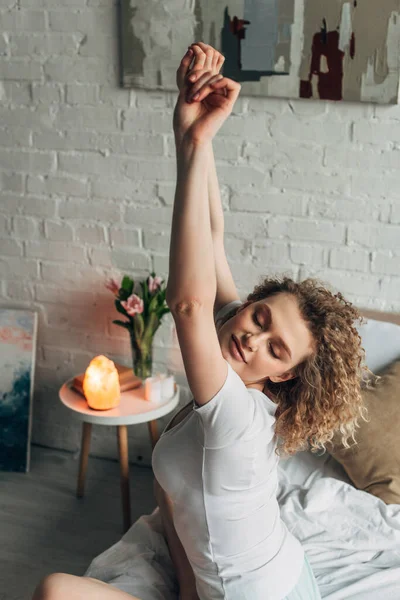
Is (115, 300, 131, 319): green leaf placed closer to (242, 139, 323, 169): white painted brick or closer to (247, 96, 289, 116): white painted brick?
(242, 139, 323, 169): white painted brick

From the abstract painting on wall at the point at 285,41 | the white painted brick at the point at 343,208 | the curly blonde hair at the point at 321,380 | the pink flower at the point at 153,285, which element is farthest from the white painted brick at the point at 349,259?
the curly blonde hair at the point at 321,380

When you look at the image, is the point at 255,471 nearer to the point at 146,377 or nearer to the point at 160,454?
the point at 160,454

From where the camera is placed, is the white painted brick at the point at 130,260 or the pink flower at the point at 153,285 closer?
the pink flower at the point at 153,285

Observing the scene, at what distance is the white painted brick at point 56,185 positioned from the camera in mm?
2697

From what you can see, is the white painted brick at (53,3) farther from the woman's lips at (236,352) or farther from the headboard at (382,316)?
the woman's lips at (236,352)

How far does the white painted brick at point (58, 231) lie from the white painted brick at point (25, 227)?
0.04m

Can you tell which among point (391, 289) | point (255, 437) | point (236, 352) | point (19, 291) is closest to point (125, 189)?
point (19, 291)

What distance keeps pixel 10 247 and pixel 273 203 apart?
1.08 m

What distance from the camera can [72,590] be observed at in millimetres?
1413

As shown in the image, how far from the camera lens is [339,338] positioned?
1433 millimetres

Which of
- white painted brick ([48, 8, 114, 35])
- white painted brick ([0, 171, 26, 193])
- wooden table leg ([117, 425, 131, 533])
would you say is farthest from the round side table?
white painted brick ([48, 8, 114, 35])

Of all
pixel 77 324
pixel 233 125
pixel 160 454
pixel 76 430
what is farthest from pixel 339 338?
pixel 76 430

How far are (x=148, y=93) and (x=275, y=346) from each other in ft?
4.65

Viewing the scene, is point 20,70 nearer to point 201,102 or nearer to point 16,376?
point 16,376
